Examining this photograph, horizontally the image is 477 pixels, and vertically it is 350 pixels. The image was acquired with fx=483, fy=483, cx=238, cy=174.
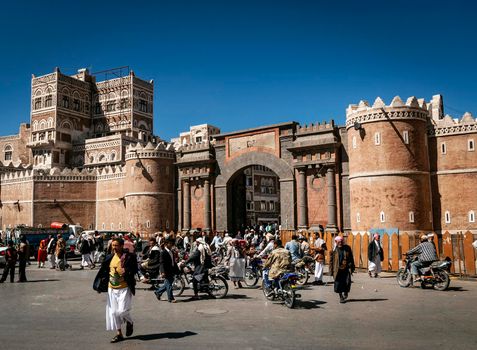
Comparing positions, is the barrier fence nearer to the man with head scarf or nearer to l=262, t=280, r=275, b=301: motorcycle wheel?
the man with head scarf

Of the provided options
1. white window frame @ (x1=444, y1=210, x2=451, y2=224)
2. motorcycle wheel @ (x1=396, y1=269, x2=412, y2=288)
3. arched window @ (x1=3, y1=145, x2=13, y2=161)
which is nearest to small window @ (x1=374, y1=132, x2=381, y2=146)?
white window frame @ (x1=444, y1=210, x2=451, y2=224)

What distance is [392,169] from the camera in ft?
Answer: 87.1

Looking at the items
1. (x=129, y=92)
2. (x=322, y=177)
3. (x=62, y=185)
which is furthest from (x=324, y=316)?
(x=129, y=92)

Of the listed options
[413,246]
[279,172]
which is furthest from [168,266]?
[279,172]

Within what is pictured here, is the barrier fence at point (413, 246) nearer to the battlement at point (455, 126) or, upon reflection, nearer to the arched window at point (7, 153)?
the battlement at point (455, 126)

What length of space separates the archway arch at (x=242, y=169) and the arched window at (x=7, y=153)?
52.2 m

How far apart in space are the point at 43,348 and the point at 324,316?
5.65 metres

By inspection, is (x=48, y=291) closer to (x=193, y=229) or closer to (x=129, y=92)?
(x=193, y=229)

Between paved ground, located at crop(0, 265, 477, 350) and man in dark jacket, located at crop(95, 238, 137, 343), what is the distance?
32 cm

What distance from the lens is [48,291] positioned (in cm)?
1488

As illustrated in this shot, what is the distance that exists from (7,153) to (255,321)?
75583 mm

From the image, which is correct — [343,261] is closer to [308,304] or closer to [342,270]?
[342,270]

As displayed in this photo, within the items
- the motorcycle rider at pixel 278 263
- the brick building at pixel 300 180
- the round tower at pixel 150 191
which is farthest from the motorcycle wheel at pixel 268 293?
the round tower at pixel 150 191

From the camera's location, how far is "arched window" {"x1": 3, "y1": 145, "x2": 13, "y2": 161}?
247ft
